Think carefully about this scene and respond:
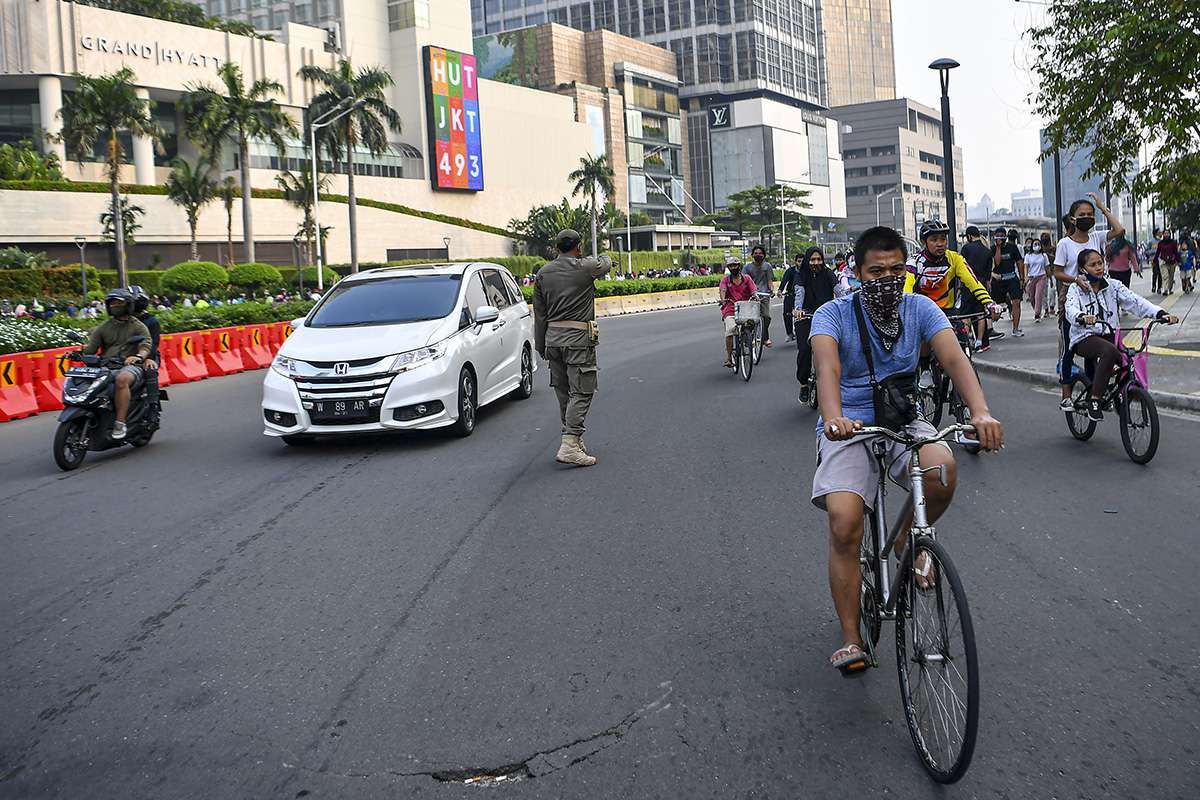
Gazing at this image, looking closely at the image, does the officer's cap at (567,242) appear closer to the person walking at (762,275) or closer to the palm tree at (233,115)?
the person walking at (762,275)

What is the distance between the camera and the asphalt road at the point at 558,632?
12.0ft

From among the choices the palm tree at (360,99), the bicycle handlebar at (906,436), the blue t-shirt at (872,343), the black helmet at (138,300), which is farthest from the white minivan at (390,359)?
the palm tree at (360,99)

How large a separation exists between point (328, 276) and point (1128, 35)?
181 feet

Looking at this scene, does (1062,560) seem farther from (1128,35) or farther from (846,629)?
(1128,35)

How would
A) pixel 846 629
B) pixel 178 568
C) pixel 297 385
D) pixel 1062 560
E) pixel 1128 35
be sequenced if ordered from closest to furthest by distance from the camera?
pixel 846 629
pixel 1062 560
pixel 178 568
pixel 297 385
pixel 1128 35

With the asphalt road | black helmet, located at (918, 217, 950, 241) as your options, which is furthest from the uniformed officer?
black helmet, located at (918, 217, 950, 241)

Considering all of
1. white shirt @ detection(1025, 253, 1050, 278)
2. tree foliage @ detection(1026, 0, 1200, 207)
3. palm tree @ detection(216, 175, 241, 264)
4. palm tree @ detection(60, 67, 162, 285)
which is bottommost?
white shirt @ detection(1025, 253, 1050, 278)

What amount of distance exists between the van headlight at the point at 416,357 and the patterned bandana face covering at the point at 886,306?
22.7ft

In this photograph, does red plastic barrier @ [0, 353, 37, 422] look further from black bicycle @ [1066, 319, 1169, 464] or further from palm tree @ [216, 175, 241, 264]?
palm tree @ [216, 175, 241, 264]

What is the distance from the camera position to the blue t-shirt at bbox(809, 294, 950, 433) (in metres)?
4.05

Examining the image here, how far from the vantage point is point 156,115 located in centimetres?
7062

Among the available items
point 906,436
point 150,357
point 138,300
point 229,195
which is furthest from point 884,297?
point 229,195

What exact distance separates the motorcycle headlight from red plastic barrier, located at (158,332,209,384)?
30.7 feet

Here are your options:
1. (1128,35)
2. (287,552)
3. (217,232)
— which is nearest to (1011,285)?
(1128,35)
